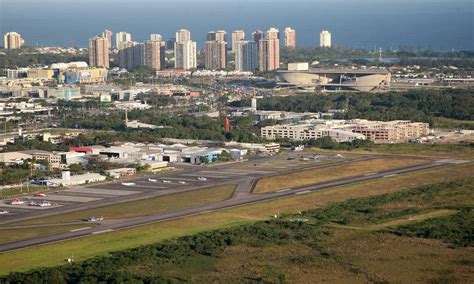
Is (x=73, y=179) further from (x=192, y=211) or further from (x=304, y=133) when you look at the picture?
(x=304, y=133)

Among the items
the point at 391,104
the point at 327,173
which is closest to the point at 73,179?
the point at 327,173

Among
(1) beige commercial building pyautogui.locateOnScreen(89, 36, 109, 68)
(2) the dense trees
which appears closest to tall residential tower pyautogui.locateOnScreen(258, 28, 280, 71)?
(1) beige commercial building pyautogui.locateOnScreen(89, 36, 109, 68)

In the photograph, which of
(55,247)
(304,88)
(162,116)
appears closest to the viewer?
(55,247)

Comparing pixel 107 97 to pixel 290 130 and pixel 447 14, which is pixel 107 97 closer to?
pixel 290 130

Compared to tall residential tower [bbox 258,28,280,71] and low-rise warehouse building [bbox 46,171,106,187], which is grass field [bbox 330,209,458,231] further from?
tall residential tower [bbox 258,28,280,71]

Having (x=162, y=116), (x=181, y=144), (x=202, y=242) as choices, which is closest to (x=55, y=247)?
(x=202, y=242)
